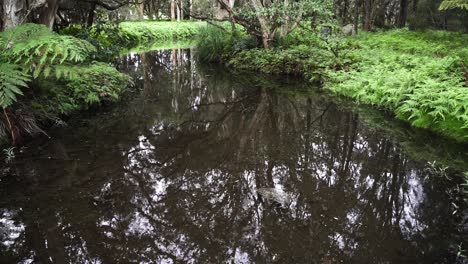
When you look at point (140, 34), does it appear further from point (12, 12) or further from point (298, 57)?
point (12, 12)

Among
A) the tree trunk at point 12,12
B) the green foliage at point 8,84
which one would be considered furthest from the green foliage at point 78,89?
the tree trunk at point 12,12

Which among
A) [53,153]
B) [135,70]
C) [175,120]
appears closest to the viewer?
[53,153]

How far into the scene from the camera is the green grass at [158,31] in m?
26.0

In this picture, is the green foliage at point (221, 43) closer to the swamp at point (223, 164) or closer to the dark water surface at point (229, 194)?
the swamp at point (223, 164)

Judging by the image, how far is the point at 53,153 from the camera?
5570mm

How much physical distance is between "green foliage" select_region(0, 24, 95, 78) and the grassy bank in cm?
653

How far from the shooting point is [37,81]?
21.5ft

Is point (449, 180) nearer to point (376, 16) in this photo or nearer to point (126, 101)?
point (126, 101)

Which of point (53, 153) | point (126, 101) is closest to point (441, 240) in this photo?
point (53, 153)

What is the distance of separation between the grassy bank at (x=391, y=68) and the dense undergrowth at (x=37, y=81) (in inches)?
254

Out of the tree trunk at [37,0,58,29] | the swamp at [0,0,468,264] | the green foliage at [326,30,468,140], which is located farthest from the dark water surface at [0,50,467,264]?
the tree trunk at [37,0,58,29]

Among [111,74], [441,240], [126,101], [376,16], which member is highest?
[376,16]

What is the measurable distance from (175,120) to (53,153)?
2810 mm

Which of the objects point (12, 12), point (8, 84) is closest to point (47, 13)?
point (12, 12)
